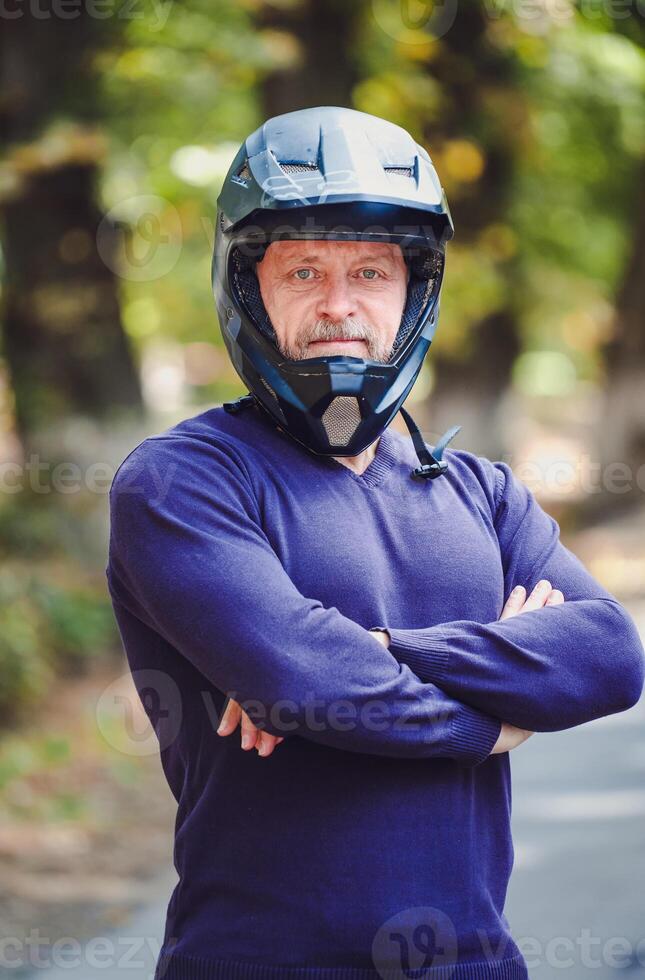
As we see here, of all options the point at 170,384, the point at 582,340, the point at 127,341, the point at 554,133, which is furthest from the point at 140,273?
the point at 170,384

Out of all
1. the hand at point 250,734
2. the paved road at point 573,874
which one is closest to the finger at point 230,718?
the hand at point 250,734

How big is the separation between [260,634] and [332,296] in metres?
0.69

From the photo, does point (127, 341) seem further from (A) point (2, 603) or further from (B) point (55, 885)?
(B) point (55, 885)

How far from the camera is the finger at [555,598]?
2.47 meters

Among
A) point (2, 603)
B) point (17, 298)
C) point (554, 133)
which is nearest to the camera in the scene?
point (2, 603)

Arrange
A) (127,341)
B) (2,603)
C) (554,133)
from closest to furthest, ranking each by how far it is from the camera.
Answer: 1. (2,603)
2. (127,341)
3. (554,133)

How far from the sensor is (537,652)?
230cm

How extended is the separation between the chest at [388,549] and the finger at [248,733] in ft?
0.84

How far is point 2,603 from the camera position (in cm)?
710

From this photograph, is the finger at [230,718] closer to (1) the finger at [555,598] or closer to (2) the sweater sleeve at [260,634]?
(2) the sweater sleeve at [260,634]

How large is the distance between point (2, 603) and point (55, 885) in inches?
89.2

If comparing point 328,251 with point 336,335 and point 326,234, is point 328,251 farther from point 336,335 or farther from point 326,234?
point 336,335

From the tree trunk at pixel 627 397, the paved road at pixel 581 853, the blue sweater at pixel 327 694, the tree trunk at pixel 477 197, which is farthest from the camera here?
the tree trunk at pixel 627 397

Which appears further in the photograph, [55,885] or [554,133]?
[554,133]
